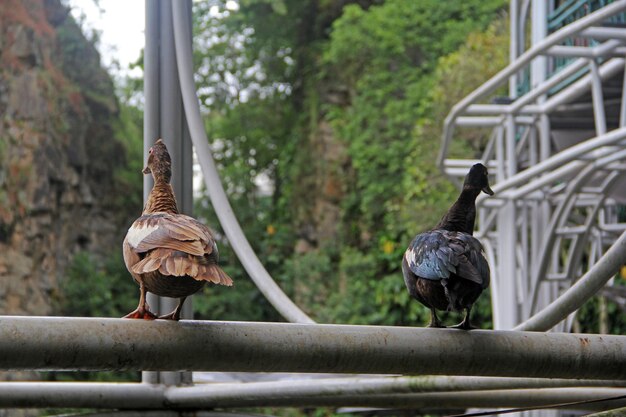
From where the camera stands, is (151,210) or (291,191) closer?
(151,210)

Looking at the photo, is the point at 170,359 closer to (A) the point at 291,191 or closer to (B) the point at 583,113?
(B) the point at 583,113

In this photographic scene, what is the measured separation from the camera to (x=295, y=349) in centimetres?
179

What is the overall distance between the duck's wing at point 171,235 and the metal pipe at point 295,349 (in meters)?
0.13

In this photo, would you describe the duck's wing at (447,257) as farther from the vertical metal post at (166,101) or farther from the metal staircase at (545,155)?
the metal staircase at (545,155)

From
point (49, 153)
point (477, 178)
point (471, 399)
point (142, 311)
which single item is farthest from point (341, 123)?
point (142, 311)

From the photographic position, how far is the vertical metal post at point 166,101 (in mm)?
3037

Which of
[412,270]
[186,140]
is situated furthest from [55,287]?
[412,270]

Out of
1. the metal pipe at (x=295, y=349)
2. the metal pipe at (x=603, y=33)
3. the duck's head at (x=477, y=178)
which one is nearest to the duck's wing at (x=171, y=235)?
the metal pipe at (x=295, y=349)

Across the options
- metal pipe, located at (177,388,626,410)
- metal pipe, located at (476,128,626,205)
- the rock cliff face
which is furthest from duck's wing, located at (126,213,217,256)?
the rock cliff face

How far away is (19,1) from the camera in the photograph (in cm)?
1243

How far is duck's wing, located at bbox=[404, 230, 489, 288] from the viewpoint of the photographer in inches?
82.4

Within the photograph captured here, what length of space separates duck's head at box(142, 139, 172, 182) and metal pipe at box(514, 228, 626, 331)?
0.85 meters

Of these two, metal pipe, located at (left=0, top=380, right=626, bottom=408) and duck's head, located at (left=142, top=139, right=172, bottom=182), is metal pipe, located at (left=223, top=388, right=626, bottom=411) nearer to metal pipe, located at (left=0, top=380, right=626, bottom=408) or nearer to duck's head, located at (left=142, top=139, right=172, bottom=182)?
metal pipe, located at (left=0, top=380, right=626, bottom=408)

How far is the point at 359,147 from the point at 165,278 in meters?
12.3
